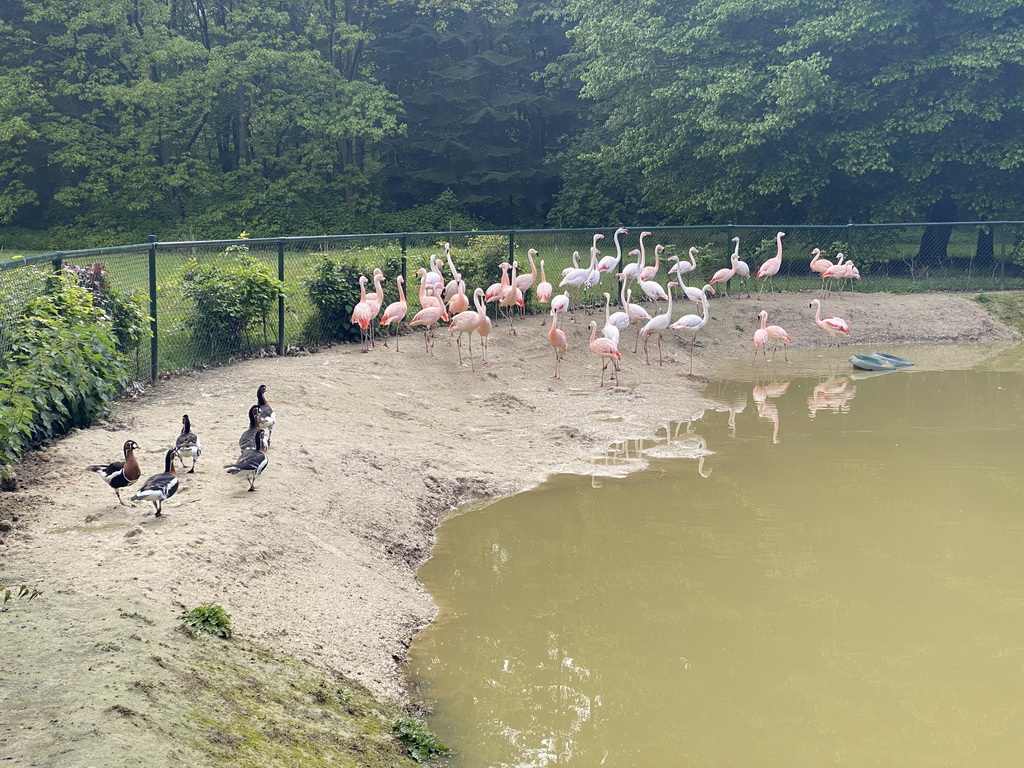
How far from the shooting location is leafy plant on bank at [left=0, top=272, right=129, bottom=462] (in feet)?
25.6

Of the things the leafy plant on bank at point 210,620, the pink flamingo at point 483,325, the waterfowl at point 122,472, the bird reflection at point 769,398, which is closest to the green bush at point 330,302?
the pink flamingo at point 483,325

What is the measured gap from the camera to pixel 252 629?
587 centimetres

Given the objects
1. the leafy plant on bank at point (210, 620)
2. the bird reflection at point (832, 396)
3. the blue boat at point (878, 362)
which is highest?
the leafy plant on bank at point (210, 620)

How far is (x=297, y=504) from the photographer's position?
7.87 meters

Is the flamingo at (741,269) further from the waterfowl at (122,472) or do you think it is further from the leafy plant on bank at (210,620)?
the leafy plant on bank at (210,620)

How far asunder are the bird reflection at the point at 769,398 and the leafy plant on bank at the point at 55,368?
7610mm

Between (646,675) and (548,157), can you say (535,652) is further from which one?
(548,157)

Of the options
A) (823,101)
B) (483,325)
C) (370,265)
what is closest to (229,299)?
(370,265)

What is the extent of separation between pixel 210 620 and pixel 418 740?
141 cm

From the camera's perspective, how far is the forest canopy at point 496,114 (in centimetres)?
2409

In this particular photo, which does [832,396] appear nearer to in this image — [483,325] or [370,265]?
[483,325]

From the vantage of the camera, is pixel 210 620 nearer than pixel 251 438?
Yes

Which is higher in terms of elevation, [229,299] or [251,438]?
[229,299]

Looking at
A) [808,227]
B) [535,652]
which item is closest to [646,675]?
[535,652]
